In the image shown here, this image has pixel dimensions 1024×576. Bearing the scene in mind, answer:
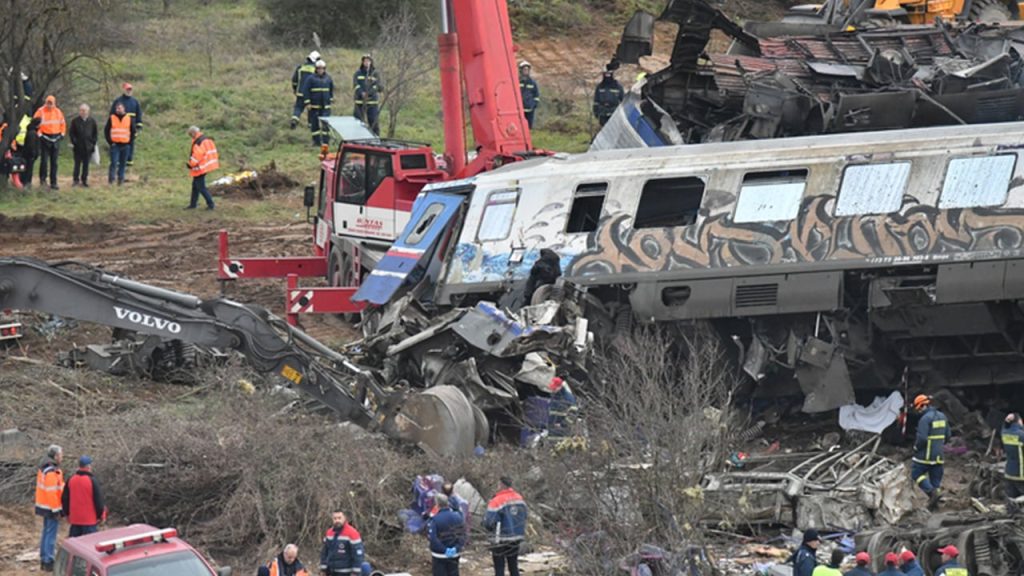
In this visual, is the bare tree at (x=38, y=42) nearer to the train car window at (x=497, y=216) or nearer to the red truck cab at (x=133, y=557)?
the train car window at (x=497, y=216)

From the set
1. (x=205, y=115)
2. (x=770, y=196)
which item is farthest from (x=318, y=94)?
(x=770, y=196)

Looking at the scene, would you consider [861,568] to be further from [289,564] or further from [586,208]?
[586,208]

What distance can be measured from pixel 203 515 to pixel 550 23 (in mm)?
29999

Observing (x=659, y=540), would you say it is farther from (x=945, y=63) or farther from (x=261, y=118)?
(x=261, y=118)

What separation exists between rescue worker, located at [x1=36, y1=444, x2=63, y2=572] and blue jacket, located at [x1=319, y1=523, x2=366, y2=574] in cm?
270

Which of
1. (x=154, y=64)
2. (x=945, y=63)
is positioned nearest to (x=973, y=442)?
(x=945, y=63)

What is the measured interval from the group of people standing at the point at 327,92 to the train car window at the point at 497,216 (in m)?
13.6

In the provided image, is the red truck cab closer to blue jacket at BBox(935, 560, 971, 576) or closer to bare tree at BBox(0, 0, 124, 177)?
blue jacket at BBox(935, 560, 971, 576)

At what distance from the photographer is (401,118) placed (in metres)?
36.5

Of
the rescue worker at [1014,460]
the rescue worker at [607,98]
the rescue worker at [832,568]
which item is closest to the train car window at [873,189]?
the rescue worker at [1014,460]

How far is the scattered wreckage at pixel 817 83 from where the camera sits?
20219 mm

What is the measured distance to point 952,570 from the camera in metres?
13.2

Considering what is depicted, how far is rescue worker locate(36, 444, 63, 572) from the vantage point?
48.5ft

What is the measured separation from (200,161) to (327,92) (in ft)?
15.3
